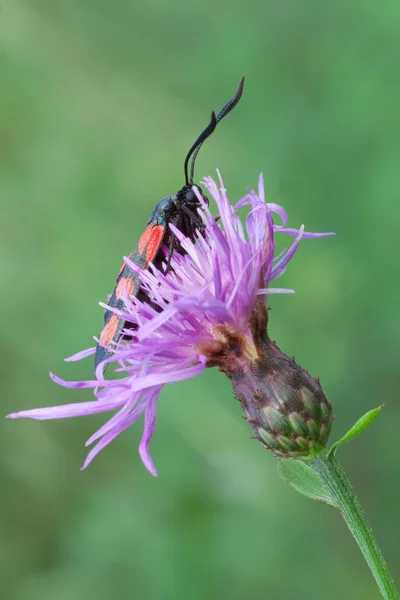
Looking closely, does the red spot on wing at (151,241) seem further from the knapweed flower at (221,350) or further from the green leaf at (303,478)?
the green leaf at (303,478)

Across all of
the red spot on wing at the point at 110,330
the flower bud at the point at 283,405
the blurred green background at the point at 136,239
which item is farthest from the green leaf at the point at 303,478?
the blurred green background at the point at 136,239

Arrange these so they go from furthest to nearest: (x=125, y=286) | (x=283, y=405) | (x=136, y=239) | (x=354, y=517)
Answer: (x=136, y=239) → (x=125, y=286) → (x=283, y=405) → (x=354, y=517)

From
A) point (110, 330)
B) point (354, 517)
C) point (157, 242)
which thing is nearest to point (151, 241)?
point (157, 242)

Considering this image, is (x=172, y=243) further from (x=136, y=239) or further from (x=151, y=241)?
(x=136, y=239)

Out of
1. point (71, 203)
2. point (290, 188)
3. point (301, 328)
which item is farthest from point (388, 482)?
point (71, 203)

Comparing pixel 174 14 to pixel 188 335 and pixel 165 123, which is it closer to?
pixel 165 123

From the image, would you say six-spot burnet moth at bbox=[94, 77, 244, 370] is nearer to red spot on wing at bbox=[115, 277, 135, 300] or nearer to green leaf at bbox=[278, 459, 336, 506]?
red spot on wing at bbox=[115, 277, 135, 300]
